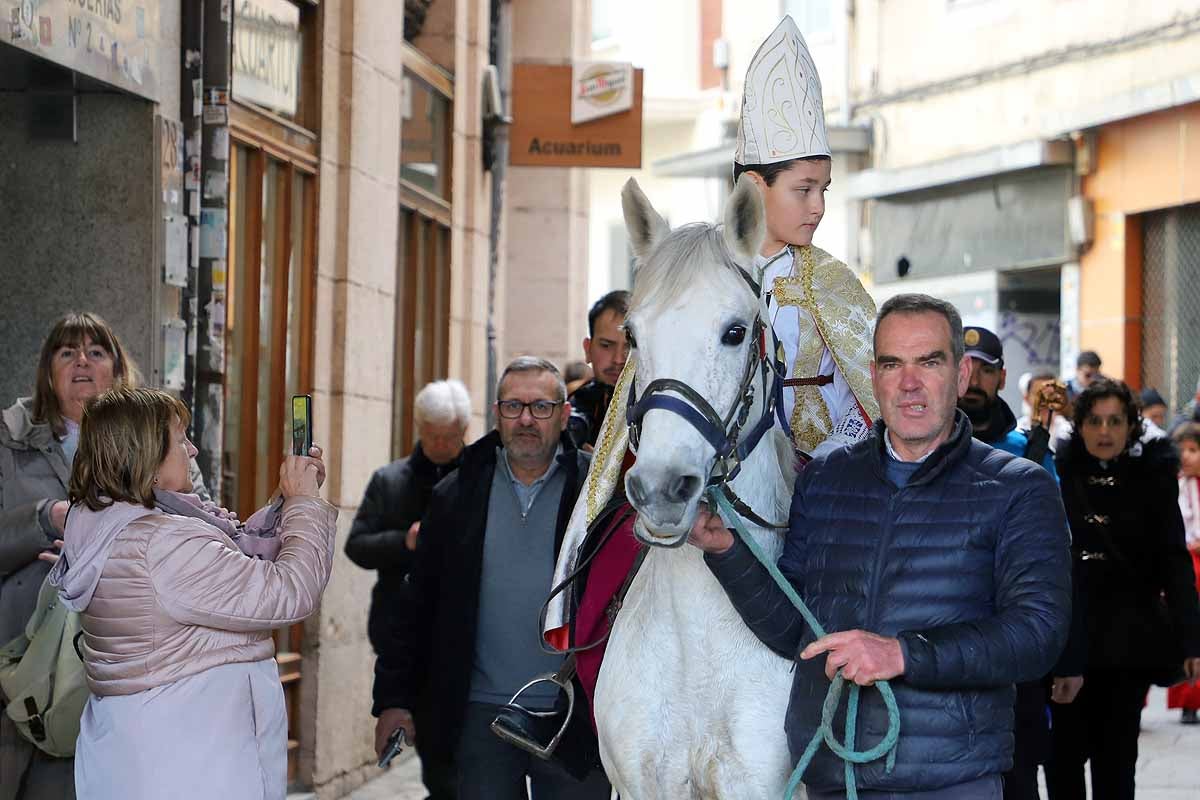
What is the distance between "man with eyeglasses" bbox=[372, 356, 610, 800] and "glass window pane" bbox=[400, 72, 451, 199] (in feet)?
17.8

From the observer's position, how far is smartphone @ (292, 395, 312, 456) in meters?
4.75

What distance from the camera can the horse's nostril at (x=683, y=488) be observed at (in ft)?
12.9

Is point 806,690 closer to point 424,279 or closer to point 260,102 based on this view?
point 260,102

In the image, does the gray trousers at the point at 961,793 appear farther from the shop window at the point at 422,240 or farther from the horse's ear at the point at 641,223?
the shop window at the point at 422,240

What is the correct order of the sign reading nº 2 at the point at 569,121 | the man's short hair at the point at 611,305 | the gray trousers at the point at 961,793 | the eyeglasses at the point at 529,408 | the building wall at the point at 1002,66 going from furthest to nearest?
the building wall at the point at 1002,66
the sign reading nº 2 at the point at 569,121
the man's short hair at the point at 611,305
the eyeglasses at the point at 529,408
the gray trousers at the point at 961,793

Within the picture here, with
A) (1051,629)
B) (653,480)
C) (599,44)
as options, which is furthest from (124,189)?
(599,44)

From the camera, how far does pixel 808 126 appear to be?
5395 millimetres

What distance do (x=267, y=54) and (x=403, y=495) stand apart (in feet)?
7.49

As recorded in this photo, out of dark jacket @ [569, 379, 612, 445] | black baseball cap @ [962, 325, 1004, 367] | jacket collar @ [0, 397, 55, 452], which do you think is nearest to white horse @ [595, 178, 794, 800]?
jacket collar @ [0, 397, 55, 452]

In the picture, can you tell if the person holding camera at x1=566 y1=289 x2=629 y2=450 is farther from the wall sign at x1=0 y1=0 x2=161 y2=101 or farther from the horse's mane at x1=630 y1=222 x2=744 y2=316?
the horse's mane at x1=630 y1=222 x2=744 y2=316

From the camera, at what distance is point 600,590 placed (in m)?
4.93

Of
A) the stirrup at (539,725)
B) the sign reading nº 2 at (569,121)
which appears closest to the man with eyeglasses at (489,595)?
the stirrup at (539,725)

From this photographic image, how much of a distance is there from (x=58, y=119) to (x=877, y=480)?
442 cm

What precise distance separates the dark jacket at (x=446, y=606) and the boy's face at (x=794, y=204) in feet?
4.19
